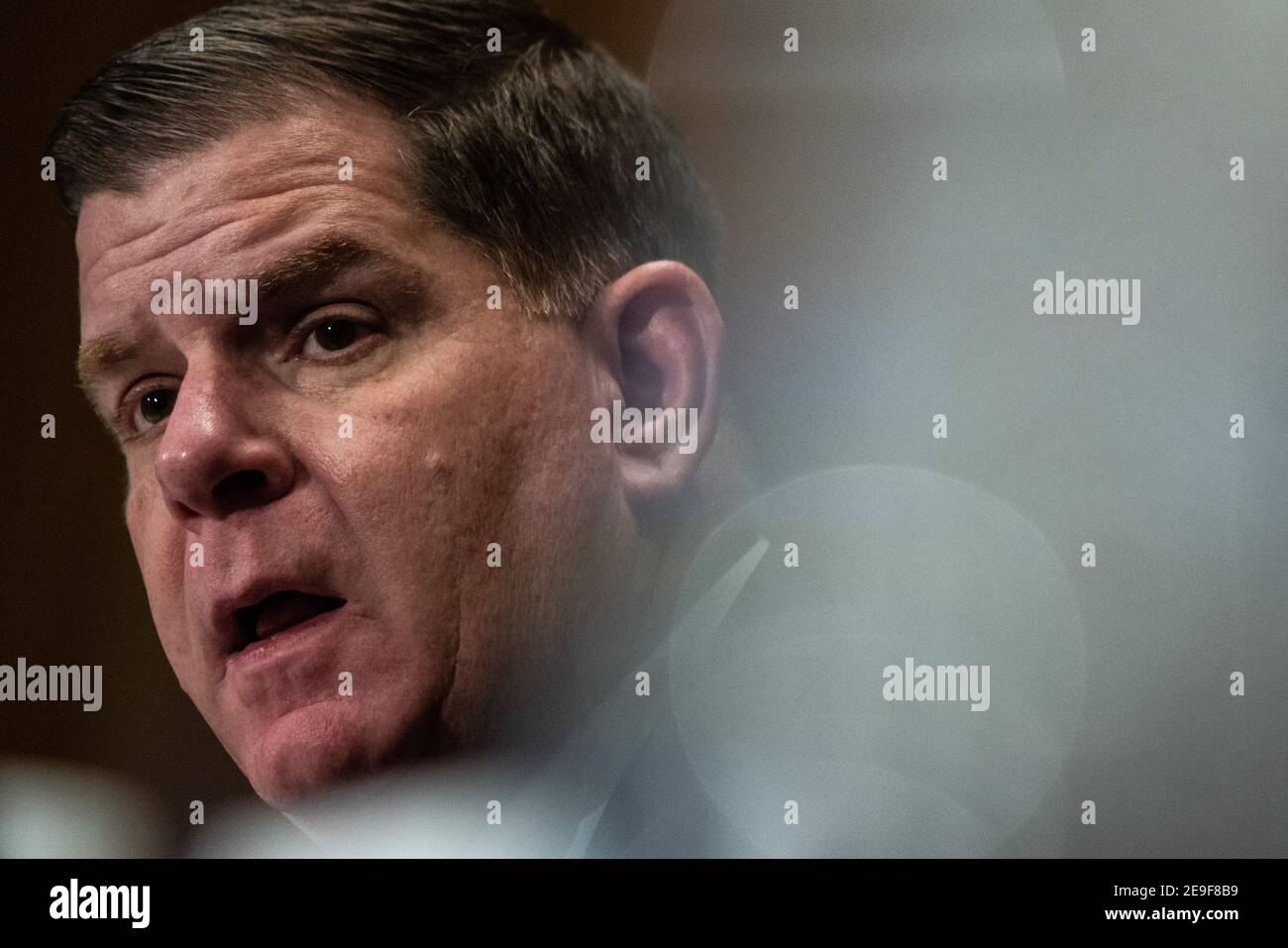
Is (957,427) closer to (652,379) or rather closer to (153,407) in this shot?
(652,379)

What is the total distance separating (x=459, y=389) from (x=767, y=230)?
1.37 feet

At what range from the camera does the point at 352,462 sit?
1195 mm

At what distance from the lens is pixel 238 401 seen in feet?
3.96

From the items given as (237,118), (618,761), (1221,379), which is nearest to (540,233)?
(237,118)

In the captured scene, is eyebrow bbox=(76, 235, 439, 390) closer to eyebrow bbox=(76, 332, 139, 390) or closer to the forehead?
the forehead

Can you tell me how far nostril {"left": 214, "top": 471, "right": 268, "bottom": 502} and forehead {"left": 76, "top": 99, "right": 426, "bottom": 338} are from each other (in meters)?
0.21

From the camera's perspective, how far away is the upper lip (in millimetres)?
1201

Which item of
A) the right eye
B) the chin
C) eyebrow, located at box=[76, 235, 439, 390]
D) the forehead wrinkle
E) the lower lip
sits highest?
the forehead wrinkle

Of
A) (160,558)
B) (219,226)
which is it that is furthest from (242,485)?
(219,226)

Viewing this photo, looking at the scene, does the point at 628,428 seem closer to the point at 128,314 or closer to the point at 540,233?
the point at 540,233

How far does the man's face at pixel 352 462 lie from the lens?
3.92ft

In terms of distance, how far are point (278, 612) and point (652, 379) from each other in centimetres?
47

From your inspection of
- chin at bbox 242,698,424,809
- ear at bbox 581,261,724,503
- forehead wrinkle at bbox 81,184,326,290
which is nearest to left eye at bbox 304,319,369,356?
forehead wrinkle at bbox 81,184,326,290

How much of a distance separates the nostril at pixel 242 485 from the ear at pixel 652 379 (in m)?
0.35
